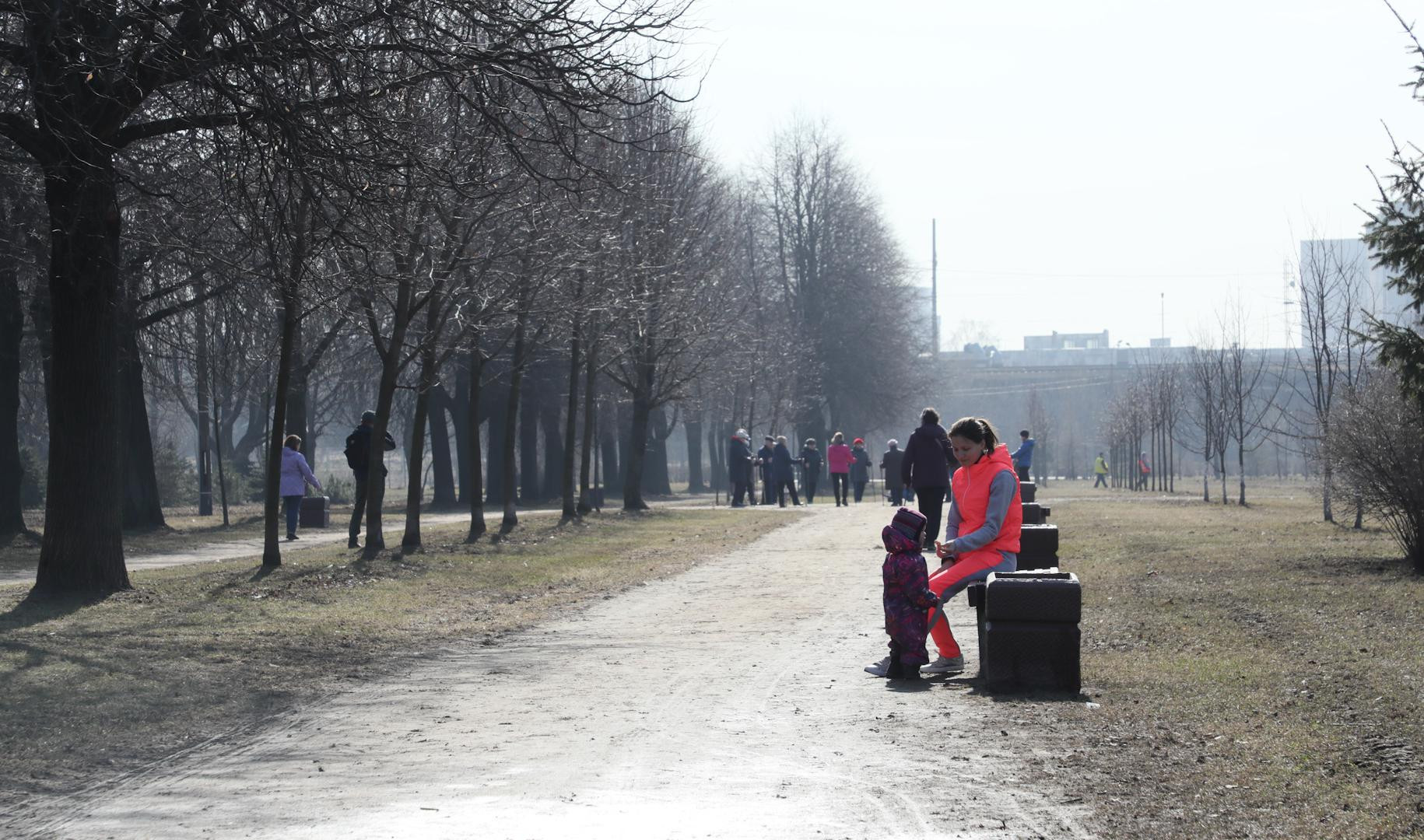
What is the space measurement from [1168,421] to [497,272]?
112 ft

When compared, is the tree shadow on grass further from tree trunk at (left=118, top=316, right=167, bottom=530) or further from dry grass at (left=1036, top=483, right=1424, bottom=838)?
Result: tree trunk at (left=118, top=316, right=167, bottom=530)

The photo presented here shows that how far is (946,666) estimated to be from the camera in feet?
33.3

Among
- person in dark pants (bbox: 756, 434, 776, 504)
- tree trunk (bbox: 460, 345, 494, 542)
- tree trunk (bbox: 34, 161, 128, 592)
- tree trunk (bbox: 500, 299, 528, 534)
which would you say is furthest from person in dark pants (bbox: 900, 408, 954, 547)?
person in dark pants (bbox: 756, 434, 776, 504)

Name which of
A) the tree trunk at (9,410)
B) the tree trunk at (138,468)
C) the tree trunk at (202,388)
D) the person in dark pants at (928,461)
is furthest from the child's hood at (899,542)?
the tree trunk at (138,468)

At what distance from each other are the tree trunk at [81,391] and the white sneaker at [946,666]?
786 centimetres

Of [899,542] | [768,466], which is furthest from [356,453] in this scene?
[768,466]

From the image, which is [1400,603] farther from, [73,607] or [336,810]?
[73,607]

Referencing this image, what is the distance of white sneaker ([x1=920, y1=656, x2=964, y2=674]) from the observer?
10.1m

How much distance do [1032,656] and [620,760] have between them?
117 inches

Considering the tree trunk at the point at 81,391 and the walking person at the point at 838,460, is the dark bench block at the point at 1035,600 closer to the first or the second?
the tree trunk at the point at 81,391

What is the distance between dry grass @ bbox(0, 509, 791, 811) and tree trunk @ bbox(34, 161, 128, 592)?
0.49 meters

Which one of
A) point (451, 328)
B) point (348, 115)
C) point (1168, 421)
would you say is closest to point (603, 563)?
point (451, 328)

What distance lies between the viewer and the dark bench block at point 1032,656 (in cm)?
908

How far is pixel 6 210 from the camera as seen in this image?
19875 mm
